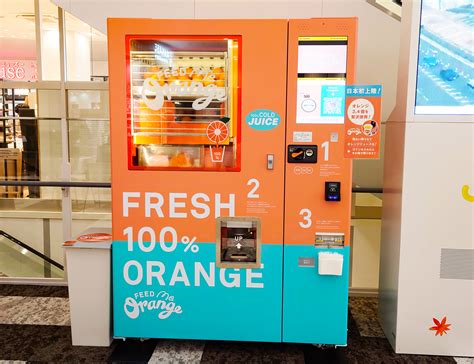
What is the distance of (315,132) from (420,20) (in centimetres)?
93

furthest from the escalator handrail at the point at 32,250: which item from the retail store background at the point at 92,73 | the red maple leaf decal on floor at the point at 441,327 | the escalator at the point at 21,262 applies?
the red maple leaf decal on floor at the point at 441,327

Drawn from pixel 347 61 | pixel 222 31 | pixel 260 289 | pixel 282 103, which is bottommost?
pixel 260 289

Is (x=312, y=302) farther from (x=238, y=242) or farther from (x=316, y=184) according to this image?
(x=316, y=184)

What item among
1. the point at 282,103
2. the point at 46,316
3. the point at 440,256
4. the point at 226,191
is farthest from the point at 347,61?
the point at 46,316

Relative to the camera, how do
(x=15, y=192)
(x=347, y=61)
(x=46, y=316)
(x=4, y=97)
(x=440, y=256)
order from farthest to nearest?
(x=15, y=192) → (x=4, y=97) → (x=46, y=316) → (x=440, y=256) → (x=347, y=61)

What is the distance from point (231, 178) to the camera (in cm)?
247

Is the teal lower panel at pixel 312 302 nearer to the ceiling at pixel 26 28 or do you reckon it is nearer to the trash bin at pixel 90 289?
the trash bin at pixel 90 289

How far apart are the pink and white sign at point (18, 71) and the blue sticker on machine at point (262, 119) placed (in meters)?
2.60

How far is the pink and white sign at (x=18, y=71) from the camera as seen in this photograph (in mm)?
3971

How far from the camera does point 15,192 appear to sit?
5.93 metres

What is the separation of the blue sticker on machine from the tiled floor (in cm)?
149

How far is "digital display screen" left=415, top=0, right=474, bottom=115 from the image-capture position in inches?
95.1

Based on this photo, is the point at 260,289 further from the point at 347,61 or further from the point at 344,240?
the point at 347,61

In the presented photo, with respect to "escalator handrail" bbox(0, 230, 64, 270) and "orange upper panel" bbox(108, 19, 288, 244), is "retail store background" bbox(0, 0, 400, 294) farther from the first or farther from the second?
"orange upper panel" bbox(108, 19, 288, 244)
